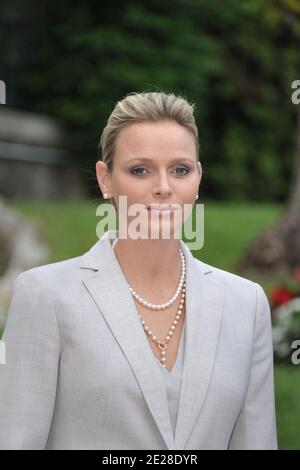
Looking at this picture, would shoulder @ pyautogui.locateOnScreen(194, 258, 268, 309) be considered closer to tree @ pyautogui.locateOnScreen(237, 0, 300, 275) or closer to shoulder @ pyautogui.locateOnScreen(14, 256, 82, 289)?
shoulder @ pyautogui.locateOnScreen(14, 256, 82, 289)

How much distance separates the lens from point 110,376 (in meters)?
2.51

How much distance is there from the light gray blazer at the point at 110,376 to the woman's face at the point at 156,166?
0.95ft

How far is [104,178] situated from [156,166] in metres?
0.24

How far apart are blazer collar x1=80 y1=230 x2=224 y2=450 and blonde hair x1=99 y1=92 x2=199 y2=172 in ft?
1.07

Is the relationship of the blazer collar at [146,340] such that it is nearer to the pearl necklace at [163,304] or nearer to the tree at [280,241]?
the pearl necklace at [163,304]

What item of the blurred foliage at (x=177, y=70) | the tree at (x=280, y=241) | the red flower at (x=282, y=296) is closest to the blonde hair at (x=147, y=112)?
the red flower at (x=282, y=296)

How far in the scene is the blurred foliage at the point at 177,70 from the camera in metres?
18.3

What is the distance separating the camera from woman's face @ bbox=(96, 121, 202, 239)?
2.53 m

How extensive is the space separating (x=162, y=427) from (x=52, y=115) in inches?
675

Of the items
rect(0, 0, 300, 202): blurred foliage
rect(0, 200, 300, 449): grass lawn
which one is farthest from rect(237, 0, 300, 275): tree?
rect(0, 0, 300, 202): blurred foliage

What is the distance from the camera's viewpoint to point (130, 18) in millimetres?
18375

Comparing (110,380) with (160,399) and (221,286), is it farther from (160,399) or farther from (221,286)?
(221,286)

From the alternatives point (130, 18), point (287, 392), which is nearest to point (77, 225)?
point (287, 392)

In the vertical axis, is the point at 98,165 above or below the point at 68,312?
above
